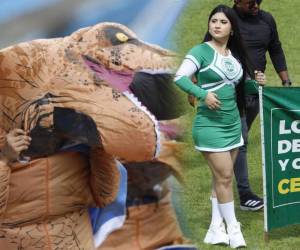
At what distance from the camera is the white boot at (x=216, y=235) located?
4.02 metres

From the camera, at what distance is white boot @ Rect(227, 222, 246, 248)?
13.0 ft

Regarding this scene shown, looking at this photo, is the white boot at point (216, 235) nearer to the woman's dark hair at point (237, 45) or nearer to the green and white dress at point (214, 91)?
the green and white dress at point (214, 91)

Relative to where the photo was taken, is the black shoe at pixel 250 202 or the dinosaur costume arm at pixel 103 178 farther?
the black shoe at pixel 250 202

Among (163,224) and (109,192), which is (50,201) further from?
(163,224)

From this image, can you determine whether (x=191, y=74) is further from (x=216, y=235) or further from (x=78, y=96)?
(x=78, y=96)

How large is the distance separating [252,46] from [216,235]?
1.09 meters

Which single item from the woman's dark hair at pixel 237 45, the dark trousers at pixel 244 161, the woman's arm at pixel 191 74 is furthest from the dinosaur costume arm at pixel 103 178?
the dark trousers at pixel 244 161

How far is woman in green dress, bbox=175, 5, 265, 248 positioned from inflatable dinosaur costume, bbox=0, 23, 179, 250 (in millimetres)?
1587

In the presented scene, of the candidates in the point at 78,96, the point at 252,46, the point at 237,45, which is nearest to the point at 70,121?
the point at 78,96

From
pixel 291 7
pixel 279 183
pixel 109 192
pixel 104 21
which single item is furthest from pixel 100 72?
pixel 291 7

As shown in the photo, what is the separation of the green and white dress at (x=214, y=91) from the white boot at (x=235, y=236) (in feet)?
1.56

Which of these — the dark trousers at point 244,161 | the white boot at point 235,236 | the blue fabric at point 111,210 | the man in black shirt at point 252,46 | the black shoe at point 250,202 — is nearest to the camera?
the blue fabric at point 111,210

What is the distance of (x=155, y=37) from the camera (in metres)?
1.75

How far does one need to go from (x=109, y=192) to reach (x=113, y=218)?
2.3 inches
